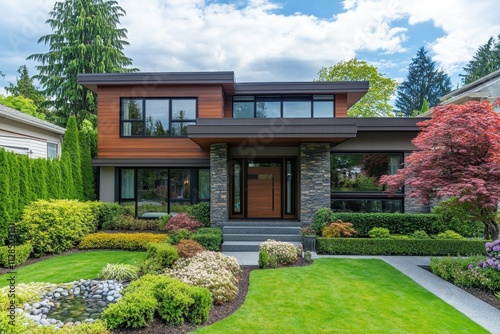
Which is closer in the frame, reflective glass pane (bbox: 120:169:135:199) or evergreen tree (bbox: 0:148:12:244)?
evergreen tree (bbox: 0:148:12:244)

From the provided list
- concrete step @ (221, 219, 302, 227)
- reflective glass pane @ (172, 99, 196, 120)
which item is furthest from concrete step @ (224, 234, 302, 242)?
reflective glass pane @ (172, 99, 196, 120)

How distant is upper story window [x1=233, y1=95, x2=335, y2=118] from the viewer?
13641 mm

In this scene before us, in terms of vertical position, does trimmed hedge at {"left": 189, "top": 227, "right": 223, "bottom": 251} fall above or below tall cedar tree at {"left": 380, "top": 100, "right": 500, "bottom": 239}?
below

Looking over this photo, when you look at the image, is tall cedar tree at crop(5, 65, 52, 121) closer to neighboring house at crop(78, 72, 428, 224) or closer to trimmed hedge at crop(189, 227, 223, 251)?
neighboring house at crop(78, 72, 428, 224)

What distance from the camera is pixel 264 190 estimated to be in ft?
40.7

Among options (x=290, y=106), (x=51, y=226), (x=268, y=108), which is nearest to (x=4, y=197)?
(x=51, y=226)

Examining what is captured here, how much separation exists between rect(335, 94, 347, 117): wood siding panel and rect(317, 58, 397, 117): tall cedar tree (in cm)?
1473

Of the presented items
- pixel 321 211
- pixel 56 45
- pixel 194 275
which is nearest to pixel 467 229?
pixel 321 211

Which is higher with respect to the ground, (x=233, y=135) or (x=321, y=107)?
(x=321, y=107)

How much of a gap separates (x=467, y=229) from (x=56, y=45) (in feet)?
88.9

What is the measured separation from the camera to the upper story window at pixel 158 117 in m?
12.7

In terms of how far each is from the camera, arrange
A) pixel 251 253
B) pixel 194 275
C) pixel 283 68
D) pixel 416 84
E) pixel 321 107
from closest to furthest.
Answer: pixel 194 275
pixel 251 253
pixel 321 107
pixel 283 68
pixel 416 84

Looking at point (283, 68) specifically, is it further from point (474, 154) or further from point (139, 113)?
point (474, 154)

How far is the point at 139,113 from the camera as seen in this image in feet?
42.0
